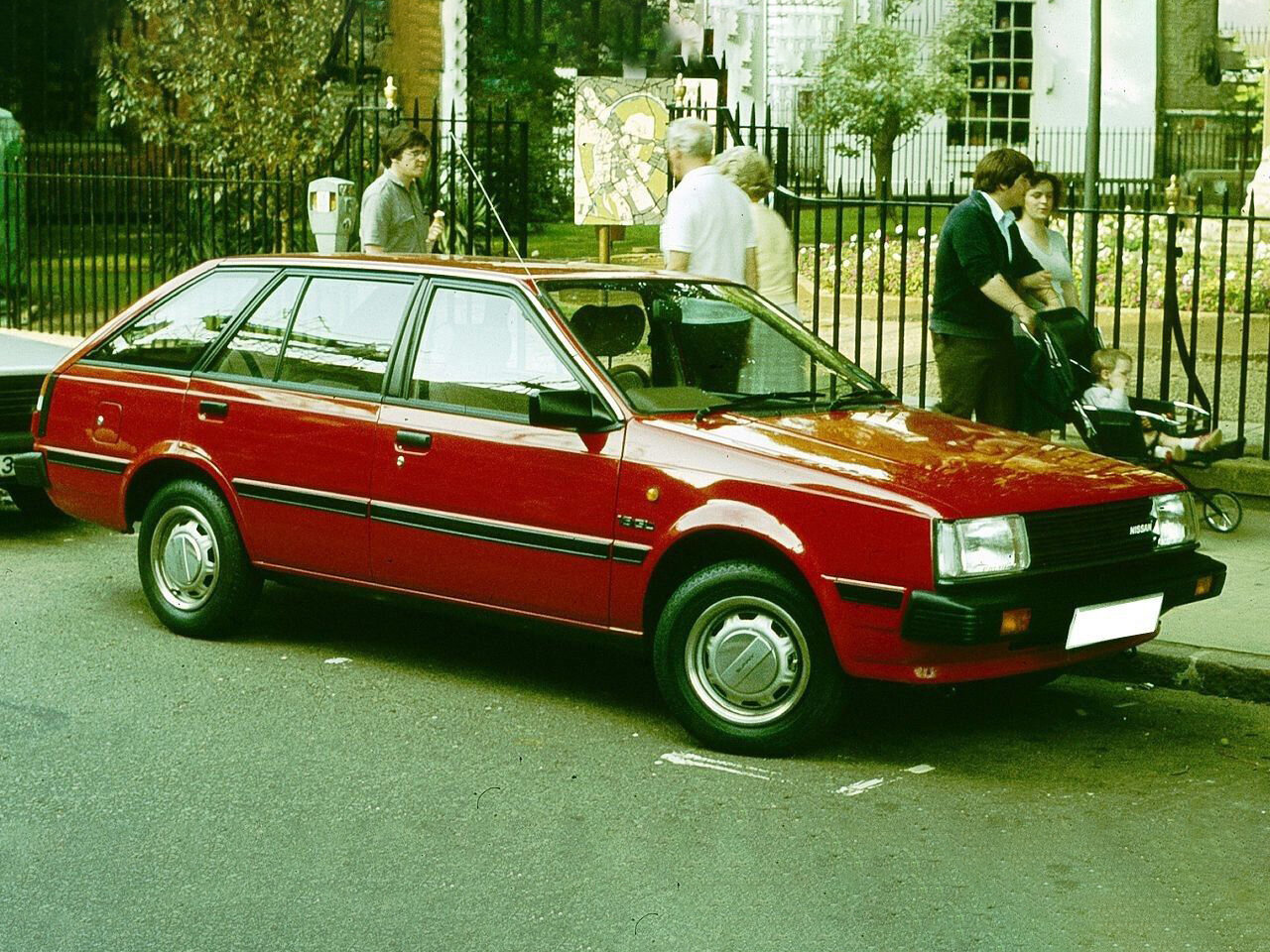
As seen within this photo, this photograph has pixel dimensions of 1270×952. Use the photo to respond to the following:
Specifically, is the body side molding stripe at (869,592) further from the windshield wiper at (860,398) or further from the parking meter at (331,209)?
the parking meter at (331,209)

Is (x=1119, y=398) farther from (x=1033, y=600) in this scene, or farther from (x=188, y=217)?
A: (x=188, y=217)

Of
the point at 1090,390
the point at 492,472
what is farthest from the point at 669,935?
the point at 1090,390

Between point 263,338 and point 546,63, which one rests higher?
point 546,63

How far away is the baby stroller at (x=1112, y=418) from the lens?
8445 millimetres

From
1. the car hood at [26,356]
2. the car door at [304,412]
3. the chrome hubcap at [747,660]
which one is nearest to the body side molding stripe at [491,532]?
the car door at [304,412]

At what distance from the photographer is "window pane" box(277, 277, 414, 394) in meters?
6.63

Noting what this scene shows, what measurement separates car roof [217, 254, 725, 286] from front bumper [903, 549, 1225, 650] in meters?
1.92

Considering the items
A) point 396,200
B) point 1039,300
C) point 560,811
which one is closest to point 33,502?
point 396,200

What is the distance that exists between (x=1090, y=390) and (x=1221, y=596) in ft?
4.25

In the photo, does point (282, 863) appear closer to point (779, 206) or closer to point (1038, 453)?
point (1038, 453)

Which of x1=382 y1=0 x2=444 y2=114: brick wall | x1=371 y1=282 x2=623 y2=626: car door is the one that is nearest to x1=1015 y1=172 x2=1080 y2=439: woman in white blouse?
x1=371 y1=282 x2=623 y2=626: car door

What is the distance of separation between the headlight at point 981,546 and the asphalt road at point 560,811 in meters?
0.64

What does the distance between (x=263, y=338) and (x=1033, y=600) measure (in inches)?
123

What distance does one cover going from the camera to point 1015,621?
5375 mm
